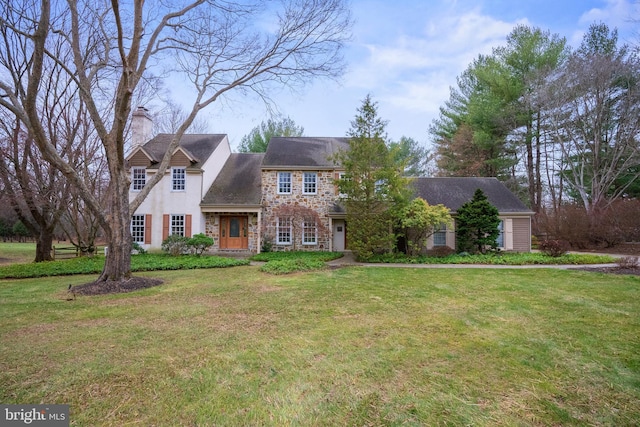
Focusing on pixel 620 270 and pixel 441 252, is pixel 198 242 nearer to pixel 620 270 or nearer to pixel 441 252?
pixel 441 252

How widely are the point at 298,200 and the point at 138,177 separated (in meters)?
8.55

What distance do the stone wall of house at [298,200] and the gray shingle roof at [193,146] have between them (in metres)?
3.58

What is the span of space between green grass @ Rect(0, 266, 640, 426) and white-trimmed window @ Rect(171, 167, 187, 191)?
9.95 m

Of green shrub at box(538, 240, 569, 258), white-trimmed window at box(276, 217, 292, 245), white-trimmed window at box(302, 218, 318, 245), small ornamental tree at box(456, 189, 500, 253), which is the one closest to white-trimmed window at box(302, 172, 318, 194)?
white-trimmed window at box(302, 218, 318, 245)

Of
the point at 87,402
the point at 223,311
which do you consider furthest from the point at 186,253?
the point at 87,402

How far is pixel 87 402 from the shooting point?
275cm

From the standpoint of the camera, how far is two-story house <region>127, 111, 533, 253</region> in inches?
639

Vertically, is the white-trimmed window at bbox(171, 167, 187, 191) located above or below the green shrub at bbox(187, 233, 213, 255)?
above

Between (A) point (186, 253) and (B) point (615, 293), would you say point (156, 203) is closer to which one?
(A) point (186, 253)

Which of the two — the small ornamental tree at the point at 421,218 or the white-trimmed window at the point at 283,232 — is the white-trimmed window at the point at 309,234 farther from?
the small ornamental tree at the point at 421,218

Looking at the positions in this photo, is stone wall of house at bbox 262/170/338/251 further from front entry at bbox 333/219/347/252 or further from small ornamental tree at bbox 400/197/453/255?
small ornamental tree at bbox 400/197/453/255

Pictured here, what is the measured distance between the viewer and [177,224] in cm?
1622

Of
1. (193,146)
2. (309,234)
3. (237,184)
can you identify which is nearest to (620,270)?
(309,234)

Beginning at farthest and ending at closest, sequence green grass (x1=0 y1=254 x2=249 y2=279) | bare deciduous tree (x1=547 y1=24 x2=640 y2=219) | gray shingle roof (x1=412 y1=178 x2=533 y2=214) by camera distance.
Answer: bare deciduous tree (x1=547 y1=24 x2=640 y2=219) < gray shingle roof (x1=412 y1=178 x2=533 y2=214) < green grass (x1=0 y1=254 x2=249 y2=279)
